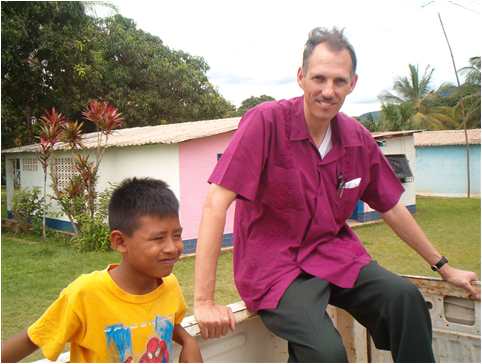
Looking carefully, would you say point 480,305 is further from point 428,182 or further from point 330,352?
point 428,182

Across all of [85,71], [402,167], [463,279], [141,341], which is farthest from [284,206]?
[402,167]

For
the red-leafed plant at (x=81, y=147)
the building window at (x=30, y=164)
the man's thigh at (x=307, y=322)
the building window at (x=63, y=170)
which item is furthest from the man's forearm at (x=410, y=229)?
the building window at (x=30, y=164)

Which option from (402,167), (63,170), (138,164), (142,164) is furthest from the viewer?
(402,167)

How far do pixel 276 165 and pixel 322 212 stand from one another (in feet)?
0.89

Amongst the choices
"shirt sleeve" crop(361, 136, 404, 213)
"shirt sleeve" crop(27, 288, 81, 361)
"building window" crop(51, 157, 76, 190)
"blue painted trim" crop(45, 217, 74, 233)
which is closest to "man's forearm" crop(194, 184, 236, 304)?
"shirt sleeve" crop(27, 288, 81, 361)

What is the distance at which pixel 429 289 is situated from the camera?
2.52m

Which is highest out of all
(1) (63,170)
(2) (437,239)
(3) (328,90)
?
(3) (328,90)

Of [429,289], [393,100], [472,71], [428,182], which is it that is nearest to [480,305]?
[429,289]

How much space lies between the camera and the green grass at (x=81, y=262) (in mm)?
6414

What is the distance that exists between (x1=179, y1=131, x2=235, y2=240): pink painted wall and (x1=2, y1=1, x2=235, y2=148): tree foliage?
4632 mm

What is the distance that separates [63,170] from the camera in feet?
40.7

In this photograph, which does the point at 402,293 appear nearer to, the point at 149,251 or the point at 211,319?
the point at 211,319

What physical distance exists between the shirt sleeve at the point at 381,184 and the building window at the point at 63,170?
10.4 m

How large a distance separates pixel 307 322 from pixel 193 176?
27.1ft
